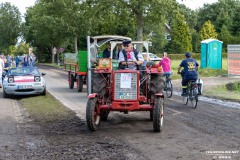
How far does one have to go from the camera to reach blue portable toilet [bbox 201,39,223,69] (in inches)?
1228

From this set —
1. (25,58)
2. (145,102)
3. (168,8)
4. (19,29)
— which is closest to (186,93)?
(145,102)

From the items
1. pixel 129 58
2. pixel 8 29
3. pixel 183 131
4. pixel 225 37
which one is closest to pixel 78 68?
pixel 129 58

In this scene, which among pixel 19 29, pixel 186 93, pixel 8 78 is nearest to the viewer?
pixel 186 93

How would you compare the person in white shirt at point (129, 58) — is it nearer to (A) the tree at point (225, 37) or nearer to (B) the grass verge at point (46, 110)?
(B) the grass verge at point (46, 110)

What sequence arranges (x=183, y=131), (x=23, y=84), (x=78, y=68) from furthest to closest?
1. (x=78, y=68)
2. (x=23, y=84)
3. (x=183, y=131)

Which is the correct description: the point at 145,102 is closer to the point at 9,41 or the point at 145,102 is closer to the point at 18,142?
the point at 18,142

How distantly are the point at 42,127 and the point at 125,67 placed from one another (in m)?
2.44

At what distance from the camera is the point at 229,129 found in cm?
962

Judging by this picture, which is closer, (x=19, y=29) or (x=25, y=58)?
(x=25, y=58)

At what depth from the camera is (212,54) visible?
3130cm

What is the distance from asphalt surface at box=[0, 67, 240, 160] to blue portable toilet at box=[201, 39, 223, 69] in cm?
1893

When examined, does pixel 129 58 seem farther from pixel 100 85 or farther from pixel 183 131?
pixel 183 131

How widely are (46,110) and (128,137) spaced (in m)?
5.04

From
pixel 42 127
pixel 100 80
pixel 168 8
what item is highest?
pixel 168 8
